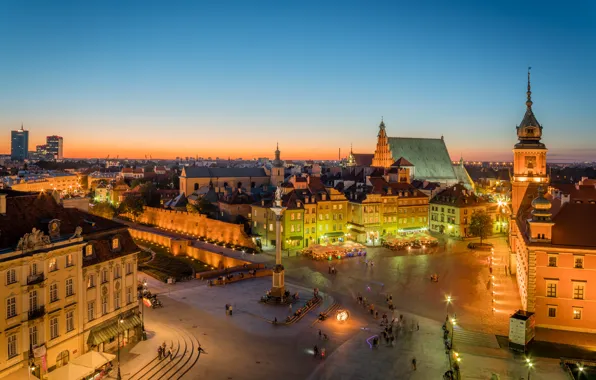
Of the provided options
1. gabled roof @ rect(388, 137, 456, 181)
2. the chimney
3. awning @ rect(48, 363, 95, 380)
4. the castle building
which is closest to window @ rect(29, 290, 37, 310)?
awning @ rect(48, 363, 95, 380)

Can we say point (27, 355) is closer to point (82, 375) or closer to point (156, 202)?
point (82, 375)

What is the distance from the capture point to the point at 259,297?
138 ft

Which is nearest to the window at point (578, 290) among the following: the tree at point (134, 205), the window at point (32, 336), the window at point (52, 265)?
the window at point (52, 265)

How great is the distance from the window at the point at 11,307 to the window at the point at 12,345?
1.05 metres

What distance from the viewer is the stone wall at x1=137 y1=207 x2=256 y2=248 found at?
65.8m

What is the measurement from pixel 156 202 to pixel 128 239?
70.6 m

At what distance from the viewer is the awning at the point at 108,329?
2822cm

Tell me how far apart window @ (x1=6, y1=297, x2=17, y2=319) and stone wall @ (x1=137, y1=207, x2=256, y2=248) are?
135 feet

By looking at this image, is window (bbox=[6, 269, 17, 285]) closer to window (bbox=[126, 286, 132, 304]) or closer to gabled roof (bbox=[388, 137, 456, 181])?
window (bbox=[126, 286, 132, 304])

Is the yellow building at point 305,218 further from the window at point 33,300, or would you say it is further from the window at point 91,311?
the window at point 33,300

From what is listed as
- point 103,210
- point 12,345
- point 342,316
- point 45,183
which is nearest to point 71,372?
point 12,345

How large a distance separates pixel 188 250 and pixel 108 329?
3420cm

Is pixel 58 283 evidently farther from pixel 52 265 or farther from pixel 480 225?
pixel 480 225

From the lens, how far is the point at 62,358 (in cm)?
2639
